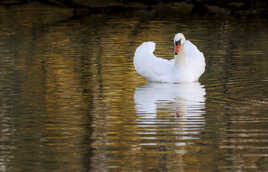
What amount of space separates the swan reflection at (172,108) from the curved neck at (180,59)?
0.38 meters

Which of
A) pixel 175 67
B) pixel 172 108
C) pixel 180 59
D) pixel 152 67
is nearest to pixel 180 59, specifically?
pixel 180 59

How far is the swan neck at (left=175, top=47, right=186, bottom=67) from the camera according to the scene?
49.1 feet

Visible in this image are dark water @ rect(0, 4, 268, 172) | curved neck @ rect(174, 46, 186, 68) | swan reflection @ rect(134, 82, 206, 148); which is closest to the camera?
dark water @ rect(0, 4, 268, 172)

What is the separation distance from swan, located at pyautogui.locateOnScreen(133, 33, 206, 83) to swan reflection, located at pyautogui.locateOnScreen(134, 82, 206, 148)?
0.15m

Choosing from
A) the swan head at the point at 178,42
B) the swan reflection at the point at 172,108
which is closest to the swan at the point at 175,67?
the swan head at the point at 178,42

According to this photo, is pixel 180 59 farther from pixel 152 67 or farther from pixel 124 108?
pixel 124 108

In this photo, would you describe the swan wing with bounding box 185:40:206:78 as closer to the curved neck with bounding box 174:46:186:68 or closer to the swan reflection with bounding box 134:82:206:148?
the curved neck with bounding box 174:46:186:68

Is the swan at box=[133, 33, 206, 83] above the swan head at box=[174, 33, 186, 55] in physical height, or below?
below

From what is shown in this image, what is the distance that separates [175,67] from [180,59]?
0.19m

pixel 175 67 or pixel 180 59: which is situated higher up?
pixel 180 59

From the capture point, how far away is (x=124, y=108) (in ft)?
40.5

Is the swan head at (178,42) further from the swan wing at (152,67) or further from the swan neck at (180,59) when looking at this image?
the swan wing at (152,67)

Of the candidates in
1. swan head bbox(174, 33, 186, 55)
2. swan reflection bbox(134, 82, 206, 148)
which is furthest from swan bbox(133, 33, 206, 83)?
swan reflection bbox(134, 82, 206, 148)

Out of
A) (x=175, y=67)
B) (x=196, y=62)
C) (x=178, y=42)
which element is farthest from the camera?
(x=196, y=62)
